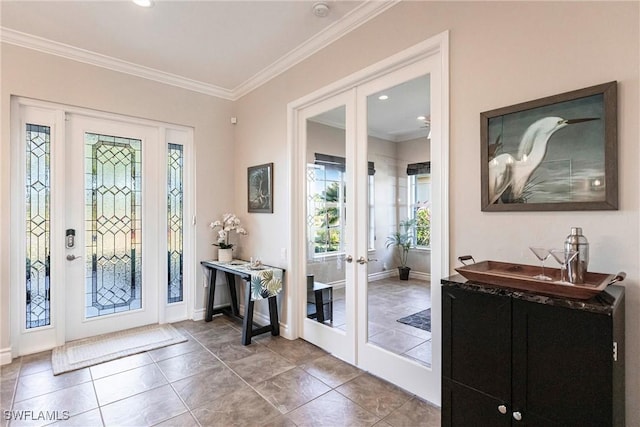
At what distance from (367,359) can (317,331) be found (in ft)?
2.18

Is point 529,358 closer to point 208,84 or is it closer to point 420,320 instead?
point 420,320

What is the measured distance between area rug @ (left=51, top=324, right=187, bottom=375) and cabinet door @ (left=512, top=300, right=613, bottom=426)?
315 centimetres

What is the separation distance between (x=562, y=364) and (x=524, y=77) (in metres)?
1.44

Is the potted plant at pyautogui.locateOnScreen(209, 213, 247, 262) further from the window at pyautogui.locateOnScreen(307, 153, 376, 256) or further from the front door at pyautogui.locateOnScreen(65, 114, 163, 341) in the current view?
the window at pyautogui.locateOnScreen(307, 153, 376, 256)

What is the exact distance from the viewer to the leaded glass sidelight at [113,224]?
352cm

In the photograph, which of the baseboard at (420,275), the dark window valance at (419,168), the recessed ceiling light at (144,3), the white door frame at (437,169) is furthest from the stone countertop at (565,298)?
the recessed ceiling light at (144,3)

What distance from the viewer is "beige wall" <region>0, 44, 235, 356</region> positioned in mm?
2965

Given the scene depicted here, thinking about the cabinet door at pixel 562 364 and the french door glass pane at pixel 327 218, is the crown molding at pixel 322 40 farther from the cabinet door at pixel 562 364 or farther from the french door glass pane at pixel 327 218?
the cabinet door at pixel 562 364

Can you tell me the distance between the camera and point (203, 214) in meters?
4.18

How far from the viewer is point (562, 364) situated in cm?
126

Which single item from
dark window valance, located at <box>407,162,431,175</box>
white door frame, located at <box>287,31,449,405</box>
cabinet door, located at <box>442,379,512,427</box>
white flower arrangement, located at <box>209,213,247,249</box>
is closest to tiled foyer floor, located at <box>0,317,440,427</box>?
white door frame, located at <box>287,31,449,405</box>

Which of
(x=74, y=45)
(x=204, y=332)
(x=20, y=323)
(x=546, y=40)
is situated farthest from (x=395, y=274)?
(x=74, y=45)

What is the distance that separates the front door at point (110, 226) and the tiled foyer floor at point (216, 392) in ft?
2.35

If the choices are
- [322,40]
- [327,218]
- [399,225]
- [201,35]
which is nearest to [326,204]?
[327,218]
